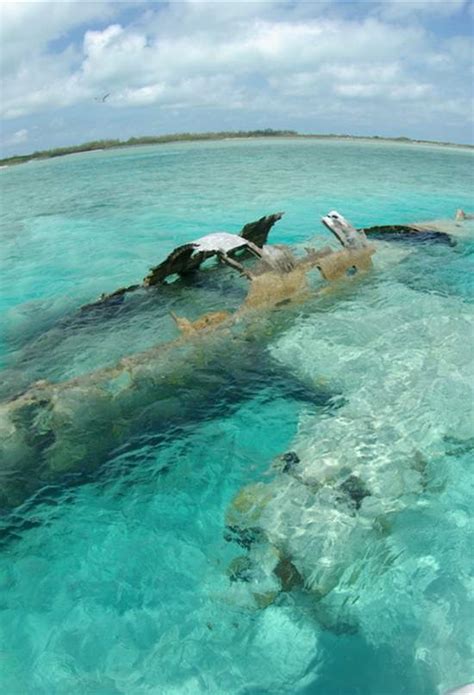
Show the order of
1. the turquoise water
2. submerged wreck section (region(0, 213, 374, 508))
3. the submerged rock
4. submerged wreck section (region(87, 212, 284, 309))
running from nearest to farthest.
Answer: the turquoise water, the submerged rock, submerged wreck section (region(0, 213, 374, 508)), submerged wreck section (region(87, 212, 284, 309))

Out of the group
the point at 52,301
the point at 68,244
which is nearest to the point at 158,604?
the point at 52,301

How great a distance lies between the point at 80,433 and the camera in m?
9.27

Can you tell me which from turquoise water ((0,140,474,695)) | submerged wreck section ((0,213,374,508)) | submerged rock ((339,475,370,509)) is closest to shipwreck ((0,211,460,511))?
submerged wreck section ((0,213,374,508))

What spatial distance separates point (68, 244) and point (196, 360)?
64.5ft

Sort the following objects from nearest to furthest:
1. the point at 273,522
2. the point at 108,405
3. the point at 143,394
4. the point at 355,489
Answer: the point at 273,522 → the point at 355,489 → the point at 108,405 → the point at 143,394

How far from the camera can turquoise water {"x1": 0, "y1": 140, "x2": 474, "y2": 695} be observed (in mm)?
5855

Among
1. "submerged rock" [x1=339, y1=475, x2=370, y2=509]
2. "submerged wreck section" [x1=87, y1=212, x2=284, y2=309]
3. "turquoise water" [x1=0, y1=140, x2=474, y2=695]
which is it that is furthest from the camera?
"submerged wreck section" [x1=87, y1=212, x2=284, y2=309]

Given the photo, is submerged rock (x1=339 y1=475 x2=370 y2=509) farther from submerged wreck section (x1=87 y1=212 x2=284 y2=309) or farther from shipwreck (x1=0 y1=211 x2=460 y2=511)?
submerged wreck section (x1=87 y1=212 x2=284 y2=309)

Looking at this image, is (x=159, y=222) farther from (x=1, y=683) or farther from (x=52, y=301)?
(x=1, y=683)

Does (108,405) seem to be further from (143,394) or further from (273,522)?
(273,522)

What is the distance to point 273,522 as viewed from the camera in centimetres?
736

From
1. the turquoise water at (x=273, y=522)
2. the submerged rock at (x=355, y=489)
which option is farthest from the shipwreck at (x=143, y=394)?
the submerged rock at (x=355, y=489)

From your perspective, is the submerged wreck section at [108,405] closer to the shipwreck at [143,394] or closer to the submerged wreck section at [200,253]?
the shipwreck at [143,394]

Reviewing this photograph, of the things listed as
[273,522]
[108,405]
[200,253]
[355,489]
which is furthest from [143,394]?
[200,253]
